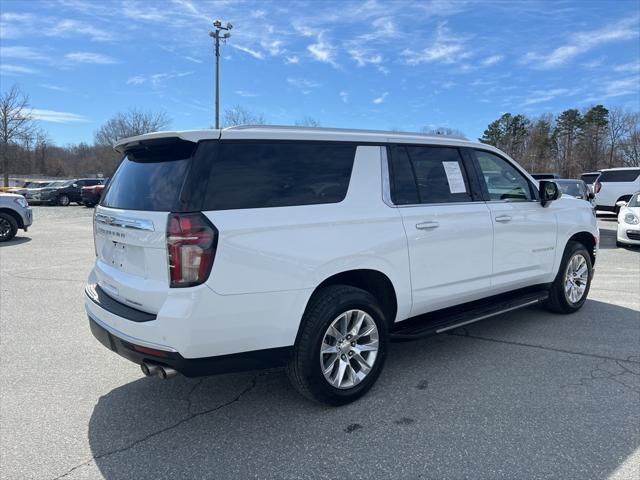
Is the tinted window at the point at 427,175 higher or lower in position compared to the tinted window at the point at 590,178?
lower

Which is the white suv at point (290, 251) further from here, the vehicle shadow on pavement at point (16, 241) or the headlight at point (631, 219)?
the vehicle shadow on pavement at point (16, 241)

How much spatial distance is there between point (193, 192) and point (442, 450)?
215cm

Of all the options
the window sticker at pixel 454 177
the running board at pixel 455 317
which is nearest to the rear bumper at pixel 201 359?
the running board at pixel 455 317

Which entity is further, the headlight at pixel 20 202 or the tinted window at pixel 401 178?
the headlight at pixel 20 202

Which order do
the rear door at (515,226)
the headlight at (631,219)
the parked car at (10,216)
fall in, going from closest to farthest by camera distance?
the rear door at (515,226), the headlight at (631,219), the parked car at (10,216)

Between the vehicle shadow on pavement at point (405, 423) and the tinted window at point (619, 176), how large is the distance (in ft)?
54.3

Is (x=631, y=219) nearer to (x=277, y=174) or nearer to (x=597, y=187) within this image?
(x=597, y=187)

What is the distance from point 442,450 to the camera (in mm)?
2820

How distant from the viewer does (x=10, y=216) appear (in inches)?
484

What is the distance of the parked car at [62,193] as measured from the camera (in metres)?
29.5

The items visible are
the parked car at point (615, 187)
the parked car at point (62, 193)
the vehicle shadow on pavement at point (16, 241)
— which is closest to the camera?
the vehicle shadow on pavement at point (16, 241)

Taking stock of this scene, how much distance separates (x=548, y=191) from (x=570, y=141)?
66078 millimetres

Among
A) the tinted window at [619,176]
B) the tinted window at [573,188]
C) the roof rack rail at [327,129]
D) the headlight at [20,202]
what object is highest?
the tinted window at [619,176]

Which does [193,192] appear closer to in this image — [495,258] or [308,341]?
[308,341]
